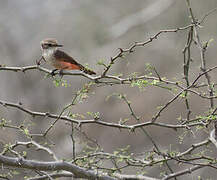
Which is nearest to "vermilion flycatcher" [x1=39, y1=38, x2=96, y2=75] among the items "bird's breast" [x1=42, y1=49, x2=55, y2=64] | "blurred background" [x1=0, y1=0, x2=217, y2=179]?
"bird's breast" [x1=42, y1=49, x2=55, y2=64]

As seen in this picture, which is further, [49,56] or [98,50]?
[98,50]

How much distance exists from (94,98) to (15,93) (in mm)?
2525

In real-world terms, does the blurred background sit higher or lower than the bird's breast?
higher

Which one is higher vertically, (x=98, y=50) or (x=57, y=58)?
(x=98, y=50)

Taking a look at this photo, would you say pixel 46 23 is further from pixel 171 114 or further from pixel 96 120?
pixel 96 120

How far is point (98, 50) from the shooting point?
1483cm

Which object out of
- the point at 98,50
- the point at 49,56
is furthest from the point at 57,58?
the point at 98,50

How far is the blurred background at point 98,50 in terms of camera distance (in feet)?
43.3

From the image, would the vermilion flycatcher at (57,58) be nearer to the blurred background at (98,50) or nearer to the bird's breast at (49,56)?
the bird's breast at (49,56)

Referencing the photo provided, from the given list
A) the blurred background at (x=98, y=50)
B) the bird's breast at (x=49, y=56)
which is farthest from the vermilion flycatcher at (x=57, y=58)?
the blurred background at (x=98, y=50)

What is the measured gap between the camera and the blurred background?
13211 millimetres

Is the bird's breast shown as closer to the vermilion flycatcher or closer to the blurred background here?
the vermilion flycatcher

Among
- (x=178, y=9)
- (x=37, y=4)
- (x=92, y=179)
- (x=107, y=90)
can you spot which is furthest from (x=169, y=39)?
(x=92, y=179)

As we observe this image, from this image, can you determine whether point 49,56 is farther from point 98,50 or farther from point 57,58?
point 98,50
